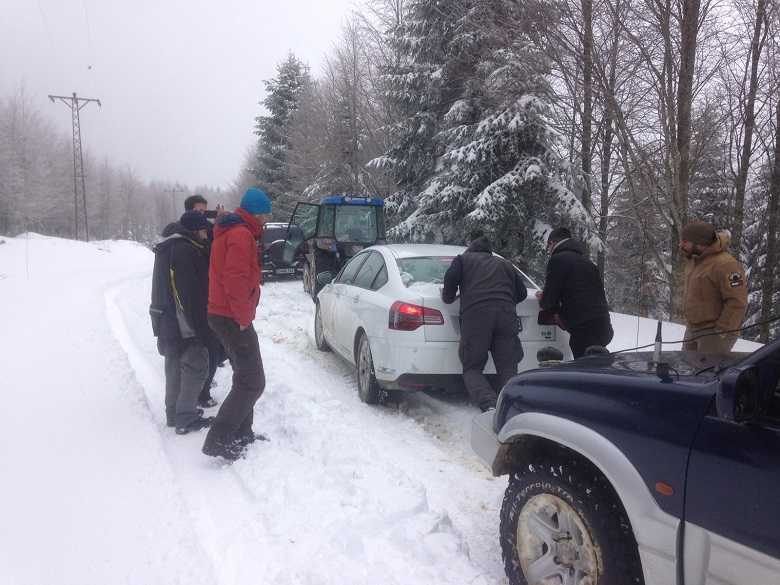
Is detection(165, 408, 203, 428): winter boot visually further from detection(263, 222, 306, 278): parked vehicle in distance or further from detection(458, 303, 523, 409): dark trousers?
detection(263, 222, 306, 278): parked vehicle in distance

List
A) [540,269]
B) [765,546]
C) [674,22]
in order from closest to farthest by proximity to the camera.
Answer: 1. [765,546]
2. [674,22]
3. [540,269]

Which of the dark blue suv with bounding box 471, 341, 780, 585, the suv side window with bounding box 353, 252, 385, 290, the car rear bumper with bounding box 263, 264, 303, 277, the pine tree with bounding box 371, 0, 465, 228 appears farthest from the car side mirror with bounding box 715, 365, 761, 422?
the car rear bumper with bounding box 263, 264, 303, 277

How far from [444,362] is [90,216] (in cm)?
8241

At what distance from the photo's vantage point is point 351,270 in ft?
22.2

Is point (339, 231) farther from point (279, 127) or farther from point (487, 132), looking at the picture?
point (279, 127)

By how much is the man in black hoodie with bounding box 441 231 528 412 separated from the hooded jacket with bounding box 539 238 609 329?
340mm

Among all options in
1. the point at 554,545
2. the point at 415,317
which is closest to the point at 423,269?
the point at 415,317

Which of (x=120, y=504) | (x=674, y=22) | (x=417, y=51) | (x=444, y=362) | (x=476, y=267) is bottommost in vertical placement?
(x=120, y=504)

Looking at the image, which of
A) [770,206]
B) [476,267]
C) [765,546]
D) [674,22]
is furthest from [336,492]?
[770,206]

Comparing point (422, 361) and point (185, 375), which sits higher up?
point (422, 361)

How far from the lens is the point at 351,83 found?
2364cm

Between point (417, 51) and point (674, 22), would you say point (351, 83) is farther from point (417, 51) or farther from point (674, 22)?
point (674, 22)

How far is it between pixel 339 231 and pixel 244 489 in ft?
34.4

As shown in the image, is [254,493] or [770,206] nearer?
[254,493]
